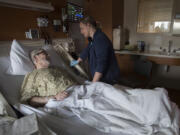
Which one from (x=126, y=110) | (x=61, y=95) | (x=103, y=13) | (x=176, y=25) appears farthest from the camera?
(x=103, y=13)

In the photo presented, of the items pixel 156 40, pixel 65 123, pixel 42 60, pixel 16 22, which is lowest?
pixel 65 123

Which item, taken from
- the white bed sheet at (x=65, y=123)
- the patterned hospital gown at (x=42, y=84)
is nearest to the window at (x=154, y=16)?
the patterned hospital gown at (x=42, y=84)

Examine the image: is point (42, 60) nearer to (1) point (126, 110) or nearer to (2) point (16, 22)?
(2) point (16, 22)

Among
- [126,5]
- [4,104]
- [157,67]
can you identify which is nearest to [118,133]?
[4,104]

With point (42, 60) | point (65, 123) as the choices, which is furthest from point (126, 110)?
point (42, 60)

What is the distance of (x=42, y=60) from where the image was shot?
131cm

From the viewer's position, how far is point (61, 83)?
1217 mm

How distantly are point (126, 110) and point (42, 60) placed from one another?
927mm

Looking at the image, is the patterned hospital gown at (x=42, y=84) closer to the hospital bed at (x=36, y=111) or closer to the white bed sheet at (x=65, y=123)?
the hospital bed at (x=36, y=111)

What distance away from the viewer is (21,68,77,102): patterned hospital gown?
1.15 m

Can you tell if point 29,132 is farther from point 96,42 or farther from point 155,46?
point 155,46

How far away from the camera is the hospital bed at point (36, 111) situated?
2.72 feet

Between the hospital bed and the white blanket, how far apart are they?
45 millimetres

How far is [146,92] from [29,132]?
741 millimetres
